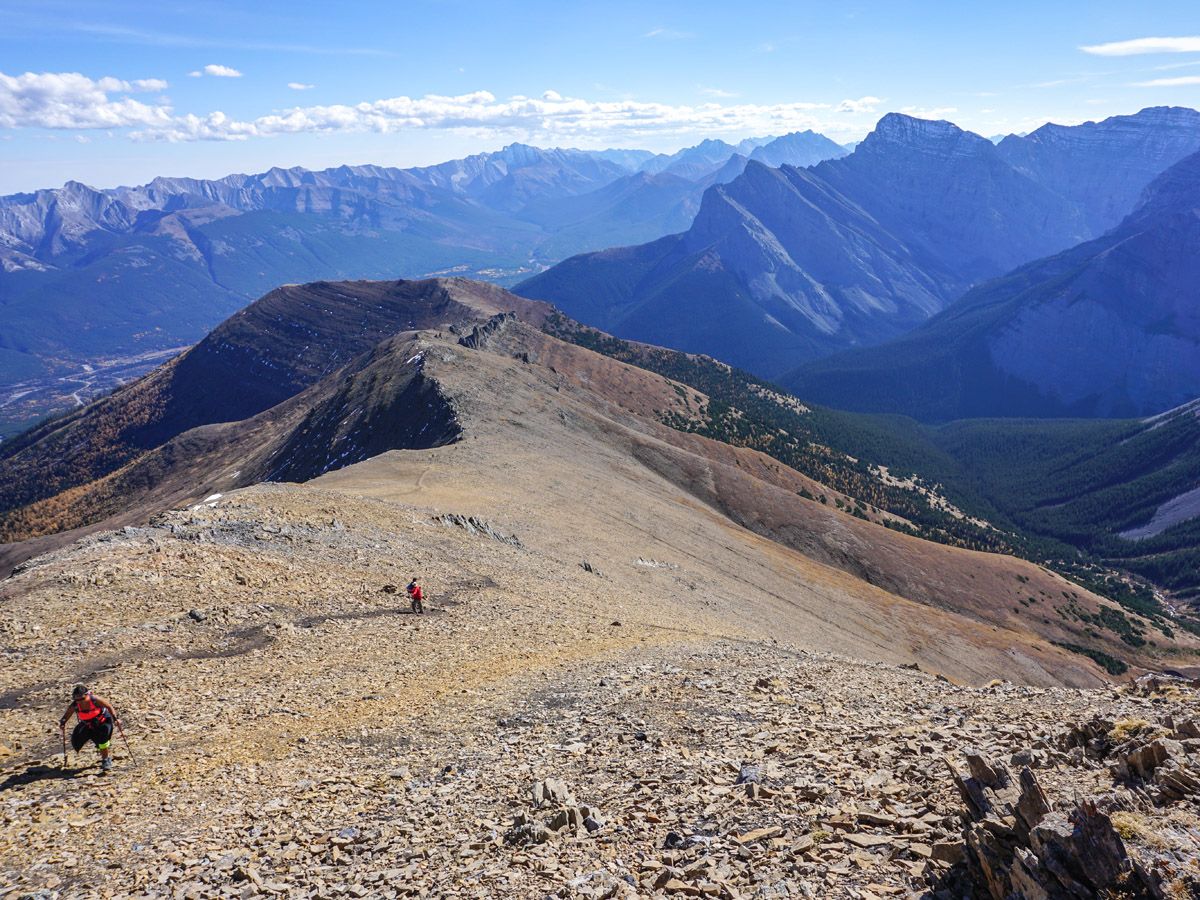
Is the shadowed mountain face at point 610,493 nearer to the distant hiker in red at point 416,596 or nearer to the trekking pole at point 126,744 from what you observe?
the distant hiker in red at point 416,596

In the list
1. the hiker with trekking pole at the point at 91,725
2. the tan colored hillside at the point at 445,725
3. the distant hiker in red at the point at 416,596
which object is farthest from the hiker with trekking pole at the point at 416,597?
the hiker with trekking pole at the point at 91,725

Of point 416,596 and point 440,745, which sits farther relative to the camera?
point 416,596

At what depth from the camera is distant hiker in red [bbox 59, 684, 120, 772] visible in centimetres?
1750

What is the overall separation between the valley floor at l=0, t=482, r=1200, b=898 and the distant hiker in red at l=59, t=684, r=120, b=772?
64 cm

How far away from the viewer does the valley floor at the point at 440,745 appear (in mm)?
13703

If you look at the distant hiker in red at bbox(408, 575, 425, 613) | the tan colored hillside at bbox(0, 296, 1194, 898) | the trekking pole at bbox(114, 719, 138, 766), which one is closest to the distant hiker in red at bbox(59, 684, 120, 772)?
the trekking pole at bbox(114, 719, 138, 766)

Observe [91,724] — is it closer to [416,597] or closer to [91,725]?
[91,725]

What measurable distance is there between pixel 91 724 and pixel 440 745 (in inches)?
335

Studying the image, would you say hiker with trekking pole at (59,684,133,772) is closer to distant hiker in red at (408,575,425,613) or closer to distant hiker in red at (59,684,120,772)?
distant hiker in red at (59,684,120,772)

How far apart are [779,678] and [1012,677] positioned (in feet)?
215

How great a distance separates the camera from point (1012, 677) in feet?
251

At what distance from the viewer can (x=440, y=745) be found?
19.7 m

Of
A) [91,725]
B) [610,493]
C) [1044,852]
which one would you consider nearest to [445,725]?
[91,725]

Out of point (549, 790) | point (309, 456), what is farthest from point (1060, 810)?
point (309, 456)
